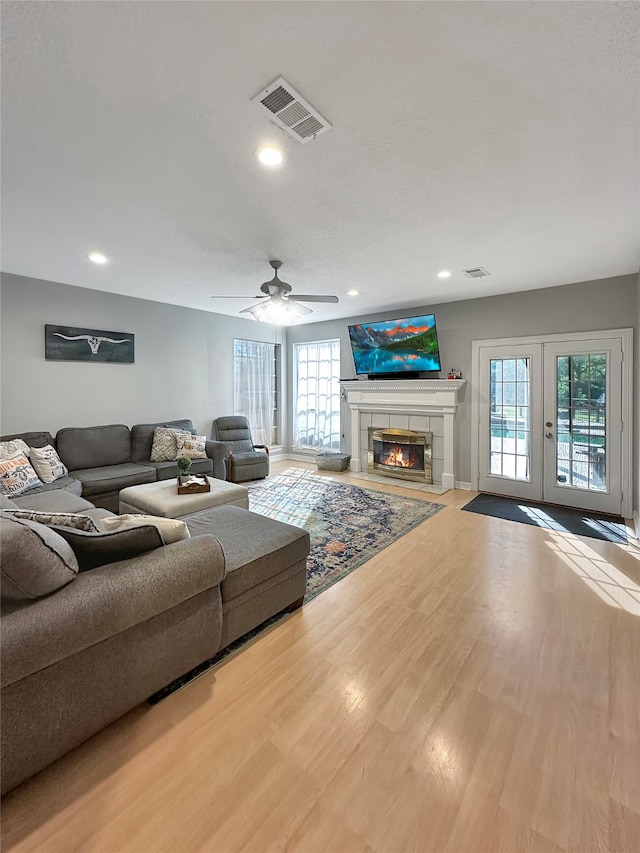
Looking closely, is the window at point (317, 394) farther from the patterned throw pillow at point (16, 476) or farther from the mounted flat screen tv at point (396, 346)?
the patterned throw pillow at point (16, 476)

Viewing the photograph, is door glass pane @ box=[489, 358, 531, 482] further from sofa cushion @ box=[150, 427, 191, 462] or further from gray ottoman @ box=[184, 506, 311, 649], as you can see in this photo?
sofa cushion @ box=[150, 427, 191, 462]

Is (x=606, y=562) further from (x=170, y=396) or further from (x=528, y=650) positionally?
(x=170, y=396)

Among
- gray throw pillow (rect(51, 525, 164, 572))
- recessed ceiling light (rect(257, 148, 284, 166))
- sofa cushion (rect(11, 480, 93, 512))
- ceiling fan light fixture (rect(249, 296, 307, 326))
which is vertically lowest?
sofa cushion (rect(11, 480, 93, 512))

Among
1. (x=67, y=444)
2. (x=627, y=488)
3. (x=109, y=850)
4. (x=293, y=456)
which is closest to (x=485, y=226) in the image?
(x=627, y=488)

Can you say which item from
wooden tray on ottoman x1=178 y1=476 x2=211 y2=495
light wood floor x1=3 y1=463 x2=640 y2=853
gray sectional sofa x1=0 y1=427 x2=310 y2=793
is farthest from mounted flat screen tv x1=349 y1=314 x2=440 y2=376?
gray sectional sofa x1=0 y1=427 x2=310 y2=793

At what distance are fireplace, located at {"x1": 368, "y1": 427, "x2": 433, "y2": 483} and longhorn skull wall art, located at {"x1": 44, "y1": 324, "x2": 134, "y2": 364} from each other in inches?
149

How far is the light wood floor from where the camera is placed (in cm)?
113

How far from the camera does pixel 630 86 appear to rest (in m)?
1.47

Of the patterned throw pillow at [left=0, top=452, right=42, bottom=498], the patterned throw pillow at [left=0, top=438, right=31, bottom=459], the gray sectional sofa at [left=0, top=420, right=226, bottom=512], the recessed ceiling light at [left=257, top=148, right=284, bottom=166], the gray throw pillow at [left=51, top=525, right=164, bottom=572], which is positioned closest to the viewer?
the gray throw pillow at [left=51, top=525, right=164, bottom=572]

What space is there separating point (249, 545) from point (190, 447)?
2.97 metres

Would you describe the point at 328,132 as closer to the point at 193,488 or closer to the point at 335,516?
the point at 193,488

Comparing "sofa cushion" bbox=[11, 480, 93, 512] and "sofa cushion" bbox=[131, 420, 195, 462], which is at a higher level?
"sofa cushion" bbox=[131, 420, 195, 462]

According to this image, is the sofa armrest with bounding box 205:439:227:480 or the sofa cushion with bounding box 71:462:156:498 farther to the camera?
the sofa armrest with bounding box 205:439:227:480

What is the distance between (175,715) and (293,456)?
5.70m
